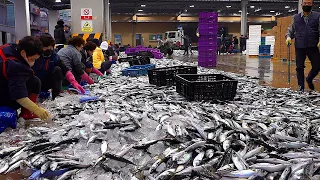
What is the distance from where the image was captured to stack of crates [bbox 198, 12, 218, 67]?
1427 centimetres

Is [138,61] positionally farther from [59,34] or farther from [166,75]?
[166,75]

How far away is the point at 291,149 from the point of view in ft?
10.1

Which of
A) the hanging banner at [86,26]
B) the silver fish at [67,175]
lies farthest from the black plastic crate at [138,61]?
the silver fish at [67,175]

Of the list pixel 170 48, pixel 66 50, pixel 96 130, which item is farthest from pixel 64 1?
pixel 96 130

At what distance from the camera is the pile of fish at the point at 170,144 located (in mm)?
2652

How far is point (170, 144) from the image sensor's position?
3191 mm

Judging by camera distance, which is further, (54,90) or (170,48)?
(170,48)

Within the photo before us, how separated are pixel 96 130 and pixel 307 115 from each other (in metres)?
2.85

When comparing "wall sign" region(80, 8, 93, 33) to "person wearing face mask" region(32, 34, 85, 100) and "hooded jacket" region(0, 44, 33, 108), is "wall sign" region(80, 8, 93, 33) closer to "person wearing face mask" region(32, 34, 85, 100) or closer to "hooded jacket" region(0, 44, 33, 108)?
"person wearing face mask" region(32, 34, 85, 100)

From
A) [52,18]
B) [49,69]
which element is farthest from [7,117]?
[52,18]

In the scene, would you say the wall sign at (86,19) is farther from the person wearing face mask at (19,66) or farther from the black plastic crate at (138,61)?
the person wearing face mask at (19,66)

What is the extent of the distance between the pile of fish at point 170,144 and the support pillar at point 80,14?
9427 mm

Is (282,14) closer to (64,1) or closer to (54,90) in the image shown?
(64,1)

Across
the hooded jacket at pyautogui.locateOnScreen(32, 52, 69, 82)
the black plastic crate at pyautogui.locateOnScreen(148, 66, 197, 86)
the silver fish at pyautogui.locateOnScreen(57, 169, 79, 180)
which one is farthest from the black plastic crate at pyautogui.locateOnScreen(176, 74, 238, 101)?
the silver fish at pyautogui.locateOnScreen(57, 169, 79, 180)
